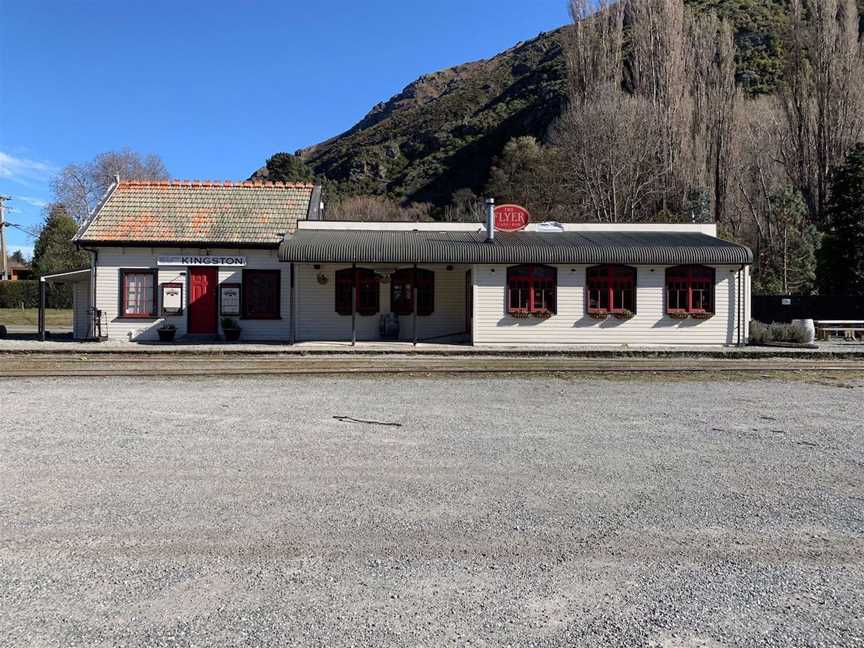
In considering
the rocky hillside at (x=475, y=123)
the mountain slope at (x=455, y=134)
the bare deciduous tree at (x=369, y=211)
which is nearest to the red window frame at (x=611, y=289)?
the rocky hillside at (x=475, y=123)

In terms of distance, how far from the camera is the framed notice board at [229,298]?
21500mm

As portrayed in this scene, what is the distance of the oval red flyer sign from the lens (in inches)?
904

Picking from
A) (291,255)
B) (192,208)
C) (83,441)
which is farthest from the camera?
(192,208)

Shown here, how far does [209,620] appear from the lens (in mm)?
3152

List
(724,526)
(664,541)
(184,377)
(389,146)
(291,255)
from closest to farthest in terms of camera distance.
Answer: (664,541) < (724,526) < (184,377) < (291,255) < (389,146)

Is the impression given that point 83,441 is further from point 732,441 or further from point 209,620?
point 732,441

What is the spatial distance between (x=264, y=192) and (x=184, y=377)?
1312cm

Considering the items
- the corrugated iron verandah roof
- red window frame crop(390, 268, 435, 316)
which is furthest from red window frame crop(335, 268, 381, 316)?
the corrugated iron verandah roof

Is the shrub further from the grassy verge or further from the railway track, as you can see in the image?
the grassy verge

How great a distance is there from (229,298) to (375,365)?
28.5ft

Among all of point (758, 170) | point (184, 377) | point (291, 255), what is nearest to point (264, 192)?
point (291, 255)

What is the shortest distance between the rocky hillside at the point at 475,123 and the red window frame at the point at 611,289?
1425 inches

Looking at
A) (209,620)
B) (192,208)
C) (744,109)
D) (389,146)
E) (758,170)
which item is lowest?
(209,620)

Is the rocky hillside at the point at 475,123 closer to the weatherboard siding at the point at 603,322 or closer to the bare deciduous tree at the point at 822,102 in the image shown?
the bare deciduous tree at the point at 822,102
